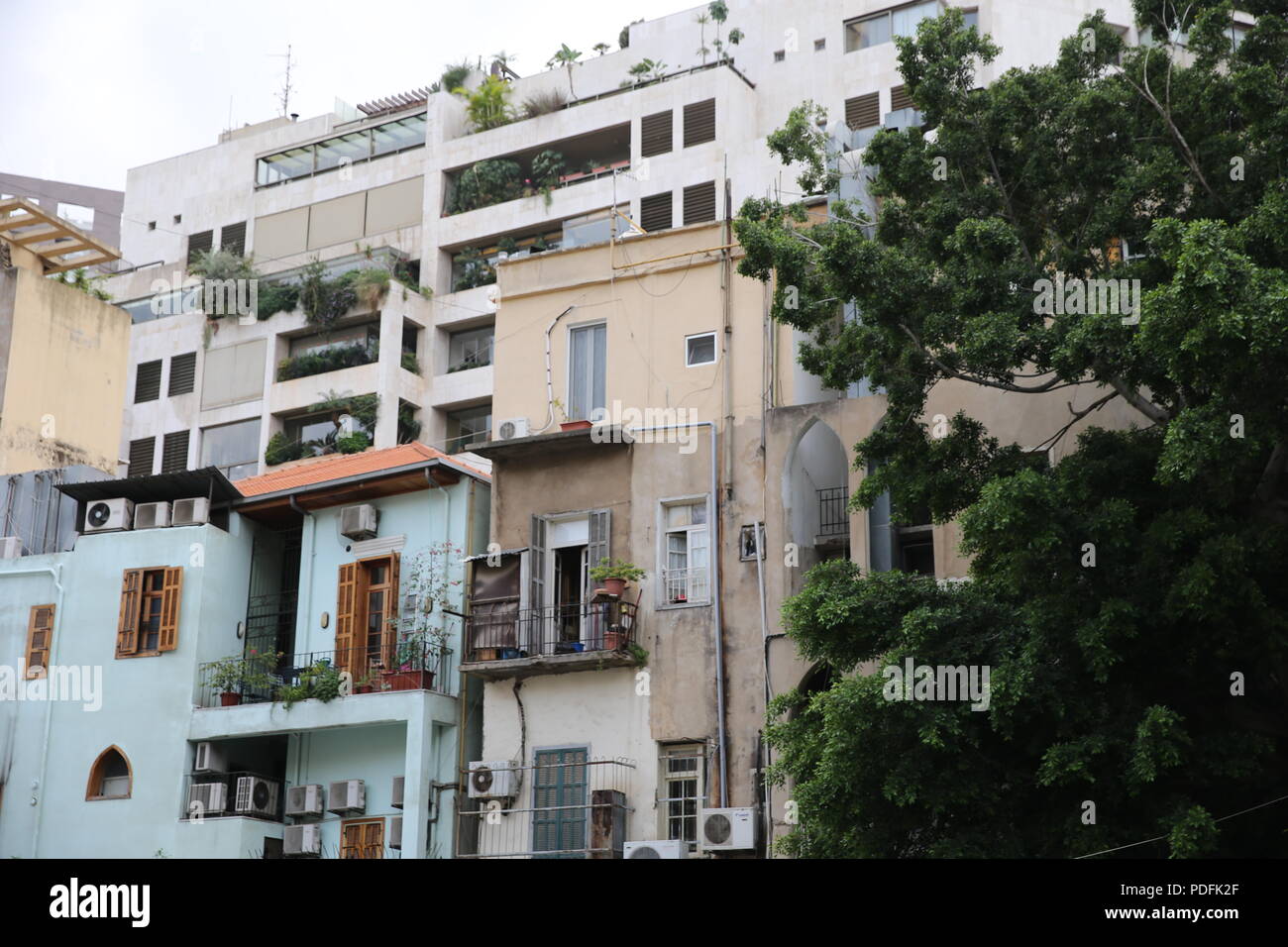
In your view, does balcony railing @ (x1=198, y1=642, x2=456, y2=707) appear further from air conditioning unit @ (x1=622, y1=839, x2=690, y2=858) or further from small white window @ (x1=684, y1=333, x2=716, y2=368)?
small white window @ (x1=684, y1=333, x2=716, y2=368)

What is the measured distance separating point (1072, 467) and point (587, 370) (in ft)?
35.6

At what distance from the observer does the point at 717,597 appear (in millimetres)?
23844

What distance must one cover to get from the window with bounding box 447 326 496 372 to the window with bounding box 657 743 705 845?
2625cm

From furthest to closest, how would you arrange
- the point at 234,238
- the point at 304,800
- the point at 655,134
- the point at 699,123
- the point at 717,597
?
the point at 234,238 < the point at 655,134 < the point at 699,123 < the point at 304,800 < the point at 717,597

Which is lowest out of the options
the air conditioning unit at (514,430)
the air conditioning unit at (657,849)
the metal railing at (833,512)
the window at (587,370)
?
the air conditioning unit at (657,849)

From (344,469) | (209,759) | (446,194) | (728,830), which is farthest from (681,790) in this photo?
(446,194)

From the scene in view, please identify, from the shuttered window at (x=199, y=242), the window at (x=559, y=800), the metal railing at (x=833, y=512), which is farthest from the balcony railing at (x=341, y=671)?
the shuttered window at (x=199, y=242)

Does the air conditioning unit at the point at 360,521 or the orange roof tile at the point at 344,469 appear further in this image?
the orange roof tile at the point at 344,469

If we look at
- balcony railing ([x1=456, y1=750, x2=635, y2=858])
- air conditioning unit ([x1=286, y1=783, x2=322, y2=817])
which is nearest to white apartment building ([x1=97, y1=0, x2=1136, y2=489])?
air conditioning unit ([x1=286, y1=783, x2=322, y2=817])

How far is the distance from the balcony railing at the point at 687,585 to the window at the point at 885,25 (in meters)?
25.7

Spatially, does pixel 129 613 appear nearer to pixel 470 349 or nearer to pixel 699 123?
pixel 470 349

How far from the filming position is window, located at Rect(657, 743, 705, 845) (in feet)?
76.4

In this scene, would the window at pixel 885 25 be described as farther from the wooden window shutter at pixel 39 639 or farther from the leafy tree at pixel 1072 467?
the wooden window shutter at pixel 39 639

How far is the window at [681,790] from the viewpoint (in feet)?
76.4
